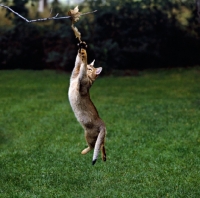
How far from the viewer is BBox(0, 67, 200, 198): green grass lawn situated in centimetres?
613

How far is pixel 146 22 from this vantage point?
1769cm

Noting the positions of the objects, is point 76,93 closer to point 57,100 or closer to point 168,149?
point 168,149

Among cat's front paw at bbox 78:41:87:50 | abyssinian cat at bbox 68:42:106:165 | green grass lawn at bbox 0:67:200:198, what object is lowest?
green grass lawn at bbox 0:67:200:198

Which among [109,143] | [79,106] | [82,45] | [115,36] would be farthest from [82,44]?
[115,36]

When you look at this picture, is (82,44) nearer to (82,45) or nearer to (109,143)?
(82,45)

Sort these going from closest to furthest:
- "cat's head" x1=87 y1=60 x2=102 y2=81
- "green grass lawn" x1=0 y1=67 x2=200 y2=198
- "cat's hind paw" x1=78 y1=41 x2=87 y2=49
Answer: "cat's hind paw" x1=78 y1=41 x2=87 y2=49 → "cat's head" x1=87 y1=60 x2=102 y2=81 → "green grass lawn" x1=0 y1=67 x2=200 y2=198

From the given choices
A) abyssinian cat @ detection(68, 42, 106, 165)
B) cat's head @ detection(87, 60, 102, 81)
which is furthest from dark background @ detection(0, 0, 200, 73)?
abyssinian cat @ detection(68, 42, 106, 165)

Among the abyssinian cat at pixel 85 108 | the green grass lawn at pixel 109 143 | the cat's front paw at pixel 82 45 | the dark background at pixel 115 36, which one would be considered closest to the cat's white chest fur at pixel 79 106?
the abyssinian cat at pixel 85 108

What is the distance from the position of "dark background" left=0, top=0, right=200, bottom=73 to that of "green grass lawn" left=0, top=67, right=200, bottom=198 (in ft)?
9.24

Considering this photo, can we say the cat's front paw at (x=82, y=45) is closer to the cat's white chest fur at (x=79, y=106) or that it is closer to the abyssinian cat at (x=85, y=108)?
the abyssinian cat at (x=85, y=108)

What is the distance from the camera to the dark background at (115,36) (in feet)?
55.5

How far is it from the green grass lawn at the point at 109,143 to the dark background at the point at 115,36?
2.82m

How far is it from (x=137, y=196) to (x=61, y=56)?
11.5 metres

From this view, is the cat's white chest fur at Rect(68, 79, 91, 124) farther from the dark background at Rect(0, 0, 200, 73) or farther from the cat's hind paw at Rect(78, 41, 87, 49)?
the dark background at Rect(0, 0, 200, 73)
